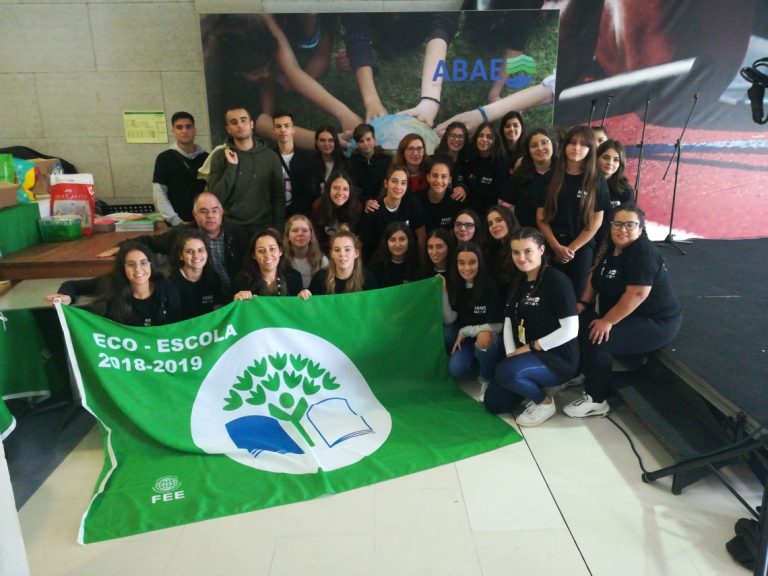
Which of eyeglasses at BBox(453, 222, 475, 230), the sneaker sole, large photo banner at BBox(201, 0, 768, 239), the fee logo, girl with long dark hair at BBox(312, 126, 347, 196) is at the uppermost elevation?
large photo banner at BBox(201, 0, 768, 239)

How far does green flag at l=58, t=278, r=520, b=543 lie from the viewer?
8.54 feet

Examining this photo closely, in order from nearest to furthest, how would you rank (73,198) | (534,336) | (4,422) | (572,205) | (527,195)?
(4,422) < (534,336) < (572,205) < (527,195) < (73,198)

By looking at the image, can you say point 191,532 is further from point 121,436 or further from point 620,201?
point 620,201

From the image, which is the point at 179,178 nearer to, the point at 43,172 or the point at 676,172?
the point at 43,172

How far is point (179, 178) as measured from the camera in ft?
13.3

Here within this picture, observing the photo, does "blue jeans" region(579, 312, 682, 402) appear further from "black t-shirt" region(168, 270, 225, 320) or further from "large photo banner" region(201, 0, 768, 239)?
"large photo banner" region(201, 0, 768, 239)

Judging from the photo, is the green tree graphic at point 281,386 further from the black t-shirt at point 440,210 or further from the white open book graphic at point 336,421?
the black t-shirt at point 440,210

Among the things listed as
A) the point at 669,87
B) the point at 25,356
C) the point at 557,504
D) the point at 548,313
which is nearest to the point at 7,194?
the point at 25,356

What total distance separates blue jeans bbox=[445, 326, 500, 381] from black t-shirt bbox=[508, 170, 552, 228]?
2.96 ft

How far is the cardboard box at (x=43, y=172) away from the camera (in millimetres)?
4785

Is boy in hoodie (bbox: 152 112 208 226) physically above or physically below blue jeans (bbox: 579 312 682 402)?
above

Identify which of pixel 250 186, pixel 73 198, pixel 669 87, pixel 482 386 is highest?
pixel 669 87

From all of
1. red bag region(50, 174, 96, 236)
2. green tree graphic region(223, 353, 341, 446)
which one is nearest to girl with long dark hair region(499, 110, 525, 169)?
green tree graphic region(223, 353, 341, 446)

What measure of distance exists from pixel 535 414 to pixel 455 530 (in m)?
1.01
